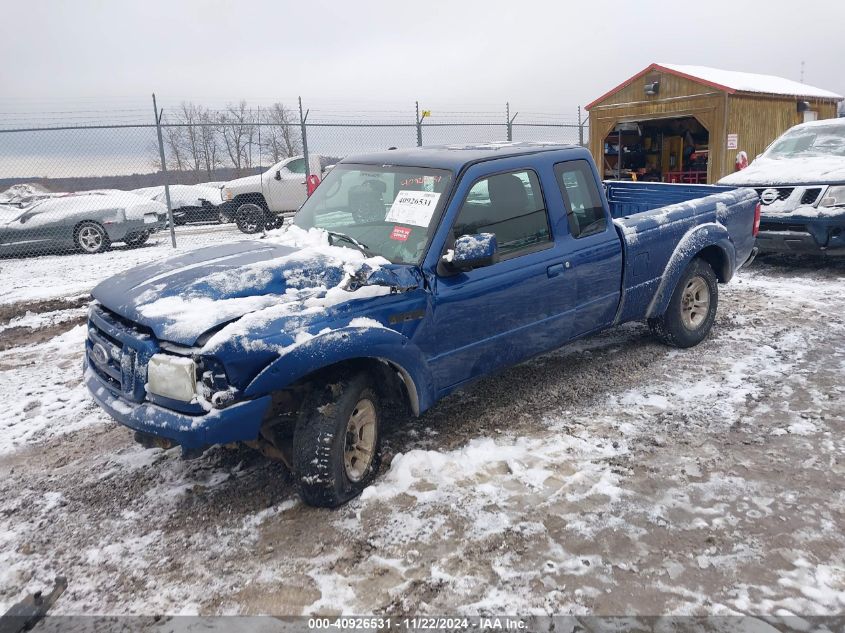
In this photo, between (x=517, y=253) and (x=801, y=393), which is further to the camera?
(x=801, y=393)

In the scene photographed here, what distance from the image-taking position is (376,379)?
3744 mm

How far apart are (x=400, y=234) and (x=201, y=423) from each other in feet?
5.33

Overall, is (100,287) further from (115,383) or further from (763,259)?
(763,259)

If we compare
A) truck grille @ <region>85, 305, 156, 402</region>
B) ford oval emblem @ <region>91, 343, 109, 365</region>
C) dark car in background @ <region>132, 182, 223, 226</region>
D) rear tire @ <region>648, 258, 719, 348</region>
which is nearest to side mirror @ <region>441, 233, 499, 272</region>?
truck grille @ <region>85, 305, 156, 402</region>

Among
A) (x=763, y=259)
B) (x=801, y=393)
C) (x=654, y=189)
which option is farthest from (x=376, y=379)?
(x=763, y=259)

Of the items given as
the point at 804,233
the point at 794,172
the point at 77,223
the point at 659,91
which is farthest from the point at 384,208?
the point at 659,91

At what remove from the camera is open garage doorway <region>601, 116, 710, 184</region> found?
19.0 m

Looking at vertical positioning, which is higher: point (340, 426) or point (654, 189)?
point (654, 189)

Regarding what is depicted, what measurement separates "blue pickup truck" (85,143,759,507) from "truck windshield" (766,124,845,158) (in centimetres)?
588

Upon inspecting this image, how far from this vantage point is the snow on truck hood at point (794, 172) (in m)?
8.42

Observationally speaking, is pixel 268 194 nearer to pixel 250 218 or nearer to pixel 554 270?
pixel 250 218

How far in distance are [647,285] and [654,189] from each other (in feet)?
5.42

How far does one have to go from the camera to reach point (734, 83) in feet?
55.9

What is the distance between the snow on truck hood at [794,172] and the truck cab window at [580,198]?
5.11m
